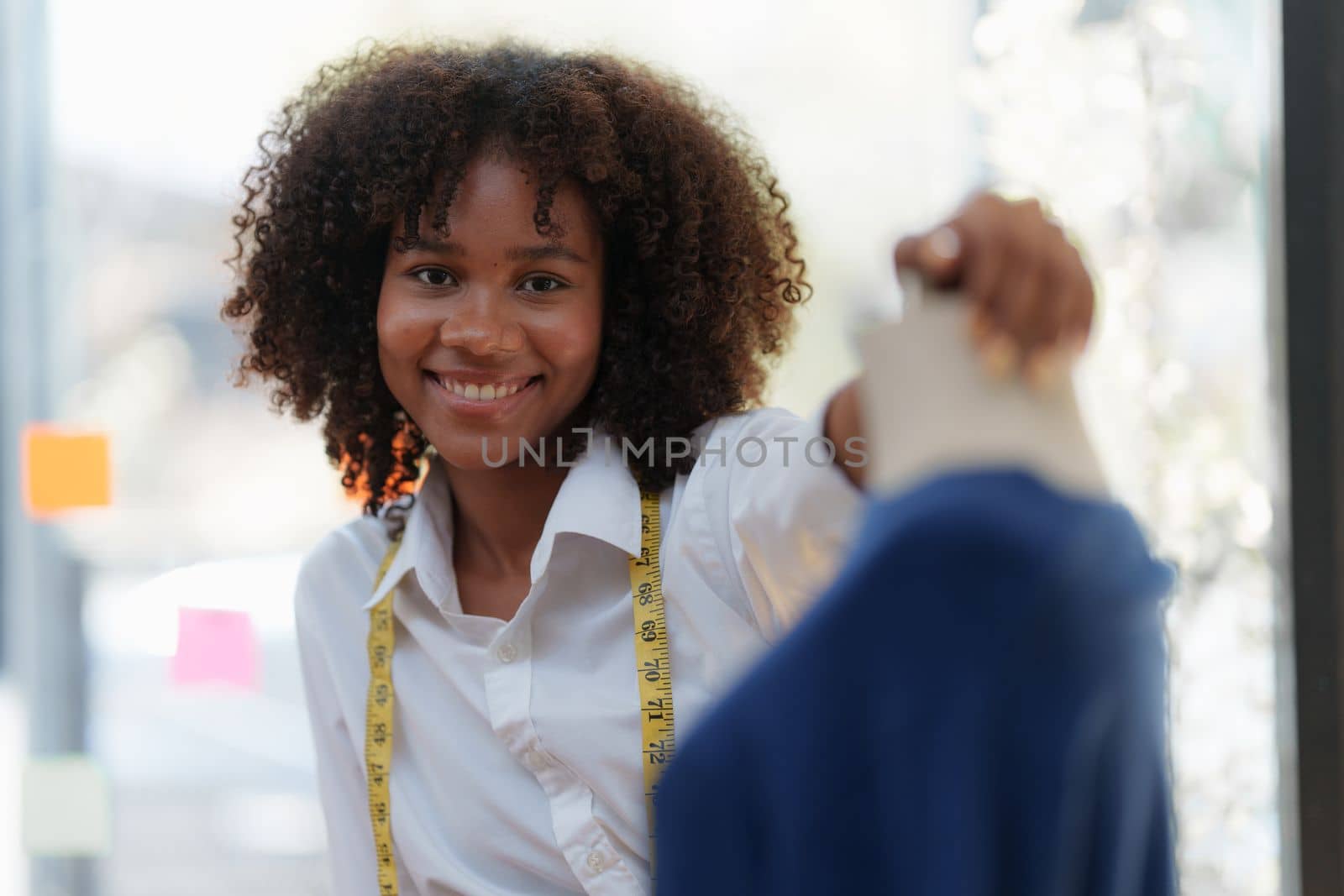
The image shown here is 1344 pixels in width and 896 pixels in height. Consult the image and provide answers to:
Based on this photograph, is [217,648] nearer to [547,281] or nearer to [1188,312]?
[547,281]

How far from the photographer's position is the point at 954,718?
0.50 metres

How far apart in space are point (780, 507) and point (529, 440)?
12.2 inches

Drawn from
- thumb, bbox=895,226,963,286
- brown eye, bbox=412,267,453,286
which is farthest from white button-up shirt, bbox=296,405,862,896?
thumb, bbox=895,226,963,286

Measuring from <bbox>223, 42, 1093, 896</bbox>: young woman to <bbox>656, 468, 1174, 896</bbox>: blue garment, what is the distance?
1.20ft

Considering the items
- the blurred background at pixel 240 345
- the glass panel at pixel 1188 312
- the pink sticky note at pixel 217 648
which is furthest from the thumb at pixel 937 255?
the pink sticky note at pixel 217 648

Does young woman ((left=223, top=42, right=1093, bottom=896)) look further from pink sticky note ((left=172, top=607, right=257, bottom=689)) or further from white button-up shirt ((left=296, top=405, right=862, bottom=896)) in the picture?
pink sticky note ((left=172, top=607, right=257, bottom=689))

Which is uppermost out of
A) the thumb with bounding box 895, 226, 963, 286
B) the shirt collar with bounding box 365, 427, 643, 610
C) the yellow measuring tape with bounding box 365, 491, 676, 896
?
the thumb with bounding box 895, 226, 963, 286

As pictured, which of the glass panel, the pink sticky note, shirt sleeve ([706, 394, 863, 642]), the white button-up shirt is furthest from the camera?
the pink sticky note

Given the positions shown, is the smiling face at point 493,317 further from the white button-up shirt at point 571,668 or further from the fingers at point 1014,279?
the fingers at point 1014,279

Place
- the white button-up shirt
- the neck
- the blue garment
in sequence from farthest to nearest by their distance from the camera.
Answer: the neck, the white button-up shirt, the blue garment

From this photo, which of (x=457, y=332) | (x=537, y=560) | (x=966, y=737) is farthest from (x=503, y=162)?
(x=966, y=737)

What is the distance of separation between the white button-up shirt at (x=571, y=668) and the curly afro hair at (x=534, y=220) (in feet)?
0.32

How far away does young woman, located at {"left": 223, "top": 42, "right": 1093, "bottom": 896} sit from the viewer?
105cm

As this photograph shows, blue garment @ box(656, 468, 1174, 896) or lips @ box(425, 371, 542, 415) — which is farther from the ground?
lips @ box(425, 371, 542, 415)
